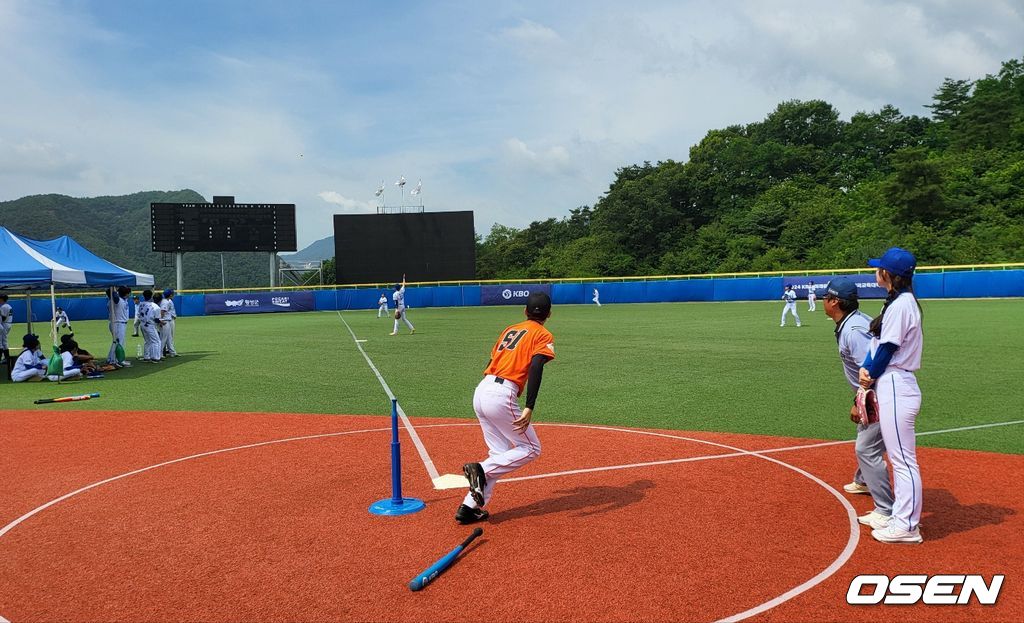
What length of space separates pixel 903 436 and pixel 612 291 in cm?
4854

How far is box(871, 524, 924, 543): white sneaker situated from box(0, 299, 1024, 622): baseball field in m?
0.06

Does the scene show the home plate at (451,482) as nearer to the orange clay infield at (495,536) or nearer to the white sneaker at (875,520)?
the orange clay infield at (495,536)

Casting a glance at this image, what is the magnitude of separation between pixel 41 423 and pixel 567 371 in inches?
400

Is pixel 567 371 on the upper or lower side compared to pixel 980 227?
lower

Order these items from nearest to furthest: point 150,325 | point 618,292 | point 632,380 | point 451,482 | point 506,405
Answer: point 506,405 → point 451,482 → point 632,380 → point 150,325 → point 618,292

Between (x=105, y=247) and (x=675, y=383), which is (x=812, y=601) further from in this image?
(x=105, y=247)

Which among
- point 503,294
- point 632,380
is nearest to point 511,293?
point 503,294

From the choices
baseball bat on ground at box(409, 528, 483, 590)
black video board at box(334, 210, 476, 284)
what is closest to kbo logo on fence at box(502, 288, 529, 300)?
black video board at box(334, 210, 476, 284)

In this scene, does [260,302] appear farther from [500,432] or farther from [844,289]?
[844,289]

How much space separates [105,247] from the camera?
113812 millimetres

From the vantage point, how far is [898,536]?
5.35 m

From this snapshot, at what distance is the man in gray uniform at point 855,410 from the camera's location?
566 cm

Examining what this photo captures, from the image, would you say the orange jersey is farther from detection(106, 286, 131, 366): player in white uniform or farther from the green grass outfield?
detection(106, 286, 131, 366): player in white uniform

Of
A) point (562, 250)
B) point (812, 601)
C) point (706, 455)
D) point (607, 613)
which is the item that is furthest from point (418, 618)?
point (562, 250)
